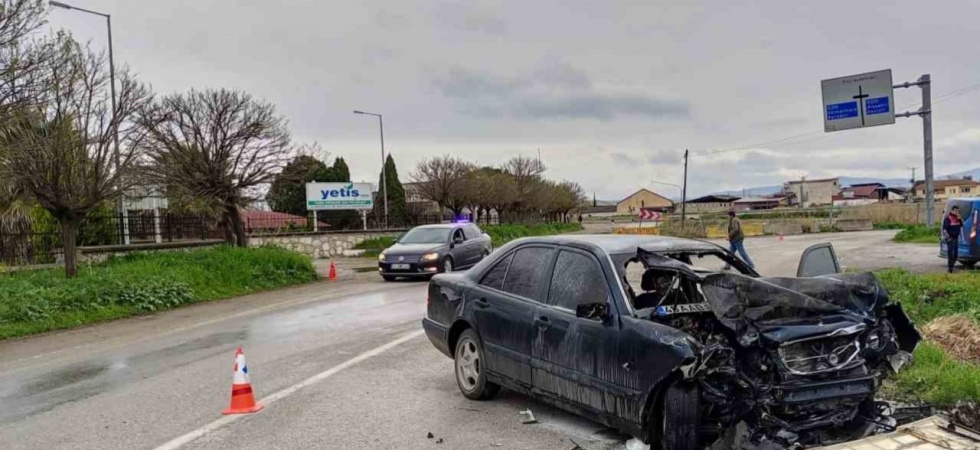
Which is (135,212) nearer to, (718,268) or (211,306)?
(211,306)

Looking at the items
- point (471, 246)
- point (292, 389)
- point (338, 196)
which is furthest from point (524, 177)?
point (292, 389)

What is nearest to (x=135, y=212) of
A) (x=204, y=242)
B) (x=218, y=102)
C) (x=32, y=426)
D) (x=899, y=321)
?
(x=204, y=242)

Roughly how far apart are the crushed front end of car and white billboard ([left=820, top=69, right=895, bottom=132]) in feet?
68.3

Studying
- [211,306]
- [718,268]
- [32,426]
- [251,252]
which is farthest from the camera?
[251,252]

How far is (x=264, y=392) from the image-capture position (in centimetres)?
676

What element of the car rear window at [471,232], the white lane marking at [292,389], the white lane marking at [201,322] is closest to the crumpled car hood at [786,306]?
the white lane marking at [292,389]

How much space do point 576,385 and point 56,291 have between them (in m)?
12.4

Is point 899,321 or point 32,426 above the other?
point 899,321

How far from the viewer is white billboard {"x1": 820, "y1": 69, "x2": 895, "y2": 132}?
2217 cm

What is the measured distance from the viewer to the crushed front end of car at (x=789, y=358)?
13.4 ft

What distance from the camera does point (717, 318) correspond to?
423cm

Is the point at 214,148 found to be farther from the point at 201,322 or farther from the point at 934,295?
the point at 934,295

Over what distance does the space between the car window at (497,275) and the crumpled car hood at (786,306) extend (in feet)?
7.15

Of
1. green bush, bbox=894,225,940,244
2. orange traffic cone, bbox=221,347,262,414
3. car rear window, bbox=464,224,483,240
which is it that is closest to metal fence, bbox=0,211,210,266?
car rear window, bbox=464,224,483,240
